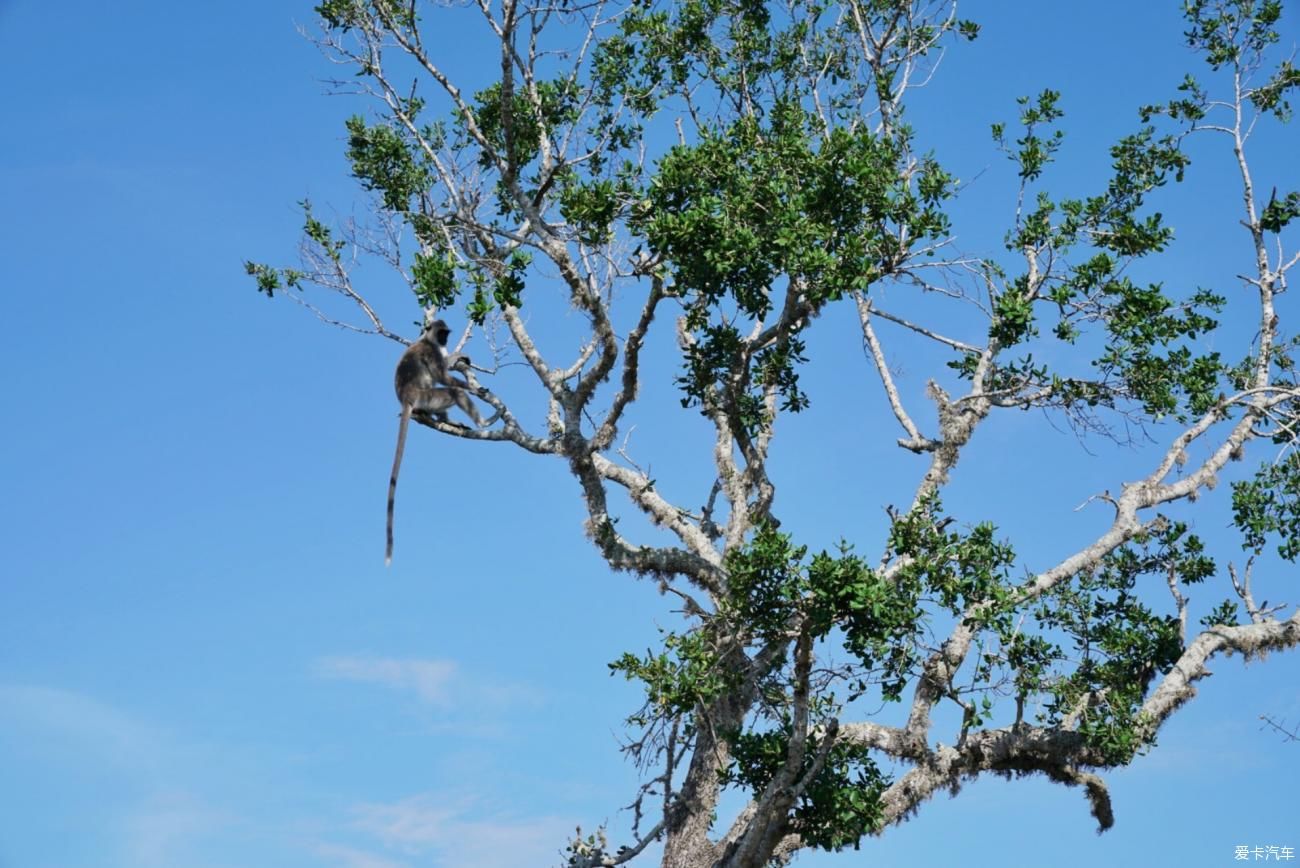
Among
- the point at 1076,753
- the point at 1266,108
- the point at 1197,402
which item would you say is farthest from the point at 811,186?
the point at 1266,108

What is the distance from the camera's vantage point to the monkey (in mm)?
14000

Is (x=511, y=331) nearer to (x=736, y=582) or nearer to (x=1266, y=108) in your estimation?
(x=736, y=582)

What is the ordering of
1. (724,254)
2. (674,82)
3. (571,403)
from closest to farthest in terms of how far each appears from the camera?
(724,254), (571,403), (674,82)

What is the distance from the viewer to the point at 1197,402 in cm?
1436

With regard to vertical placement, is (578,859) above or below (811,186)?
below

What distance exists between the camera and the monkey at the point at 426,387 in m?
14.0

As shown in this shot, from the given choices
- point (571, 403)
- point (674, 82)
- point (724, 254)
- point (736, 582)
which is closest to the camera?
point (736, 582)

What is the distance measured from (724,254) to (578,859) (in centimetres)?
601

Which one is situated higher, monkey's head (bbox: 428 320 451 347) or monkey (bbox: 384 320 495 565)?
monkey's head (bbox: 428 320 451 347)

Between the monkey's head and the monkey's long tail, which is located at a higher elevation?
the monkey's head

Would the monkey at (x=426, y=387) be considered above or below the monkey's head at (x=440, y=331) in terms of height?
below

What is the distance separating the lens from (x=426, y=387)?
46.5ft

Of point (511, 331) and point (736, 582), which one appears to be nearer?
point (736, 582)

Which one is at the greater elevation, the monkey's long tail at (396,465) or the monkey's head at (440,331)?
the monkey's head at (440,331)
